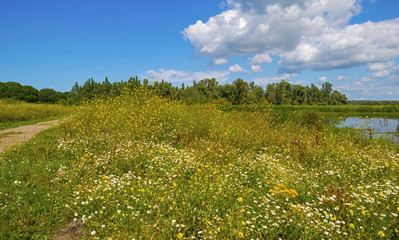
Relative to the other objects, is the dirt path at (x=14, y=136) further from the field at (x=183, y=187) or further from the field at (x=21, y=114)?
the field at (x=21, y=114)

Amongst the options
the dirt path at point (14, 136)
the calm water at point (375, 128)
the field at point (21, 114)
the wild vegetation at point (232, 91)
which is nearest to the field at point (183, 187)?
the dirt path at point (14, 136)

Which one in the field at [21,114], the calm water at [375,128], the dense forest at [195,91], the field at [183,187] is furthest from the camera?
the dense forest at [195,91]

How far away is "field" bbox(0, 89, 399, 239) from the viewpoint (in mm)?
2984

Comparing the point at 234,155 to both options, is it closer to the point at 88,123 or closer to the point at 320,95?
the point at 88,123

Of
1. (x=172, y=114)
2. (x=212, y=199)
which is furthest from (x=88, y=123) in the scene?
(x=212, y=199)

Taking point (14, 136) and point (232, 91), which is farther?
point (232, 91)

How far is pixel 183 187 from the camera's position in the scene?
4.01 metres

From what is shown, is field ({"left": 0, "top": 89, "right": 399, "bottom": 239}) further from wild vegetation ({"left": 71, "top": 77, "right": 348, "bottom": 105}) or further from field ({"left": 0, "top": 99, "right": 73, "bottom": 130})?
wild vegetation ({"left": 71, "top": 77, "right": 348, "bottom": 105})

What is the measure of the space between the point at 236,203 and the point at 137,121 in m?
5.36

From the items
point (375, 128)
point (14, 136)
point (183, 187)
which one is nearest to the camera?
point (183, 187)

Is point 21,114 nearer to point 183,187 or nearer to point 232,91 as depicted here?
point 183,187

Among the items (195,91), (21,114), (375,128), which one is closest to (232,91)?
(195,91)

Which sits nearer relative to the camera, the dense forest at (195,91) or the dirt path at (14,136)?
the dirt path at (14,136)

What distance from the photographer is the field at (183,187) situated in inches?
117
